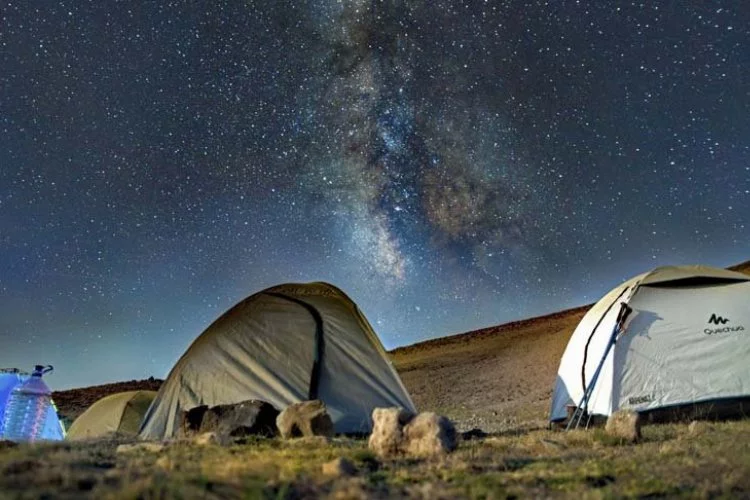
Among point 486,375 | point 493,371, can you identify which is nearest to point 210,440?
point 486,375

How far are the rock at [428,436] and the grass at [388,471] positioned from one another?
0.60 feet

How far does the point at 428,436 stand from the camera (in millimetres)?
6758

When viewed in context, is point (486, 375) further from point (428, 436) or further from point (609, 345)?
point (428, 436)

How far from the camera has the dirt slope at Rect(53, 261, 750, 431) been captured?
20.1m

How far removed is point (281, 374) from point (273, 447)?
4.01m

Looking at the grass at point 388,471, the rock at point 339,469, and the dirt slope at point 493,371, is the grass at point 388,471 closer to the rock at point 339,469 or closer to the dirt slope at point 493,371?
the rock at point 339,469

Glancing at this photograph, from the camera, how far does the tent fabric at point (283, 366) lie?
36.8 ft

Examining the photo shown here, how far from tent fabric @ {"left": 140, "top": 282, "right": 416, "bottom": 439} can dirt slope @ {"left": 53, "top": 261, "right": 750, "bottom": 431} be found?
3224mm

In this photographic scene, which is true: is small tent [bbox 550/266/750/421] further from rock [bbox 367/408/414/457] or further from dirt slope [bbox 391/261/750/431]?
rock [bbox 367/408/414/457]

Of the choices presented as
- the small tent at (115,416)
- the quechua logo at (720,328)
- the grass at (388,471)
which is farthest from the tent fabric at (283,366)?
the quechua logo at (720,328)

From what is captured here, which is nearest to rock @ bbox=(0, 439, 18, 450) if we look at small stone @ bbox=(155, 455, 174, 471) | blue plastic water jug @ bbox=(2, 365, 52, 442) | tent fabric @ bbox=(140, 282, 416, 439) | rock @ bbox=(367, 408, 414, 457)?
small stone @ bbox=(155, 455, 174, 471)

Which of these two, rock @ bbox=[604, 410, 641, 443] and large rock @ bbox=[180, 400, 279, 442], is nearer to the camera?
rock @ bbox=[604, 410, 641, 443]

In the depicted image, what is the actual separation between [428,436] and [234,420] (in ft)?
13.1

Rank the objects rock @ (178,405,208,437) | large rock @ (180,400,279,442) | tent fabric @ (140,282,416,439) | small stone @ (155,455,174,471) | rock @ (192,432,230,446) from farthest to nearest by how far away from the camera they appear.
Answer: tent fabric @ (140,282,416,439)
rock @ (178,405,208,437)
large rock @ (180,400,279,442)
rock @ (192,432,230,446)
small stone @ (155,455,174,471)
